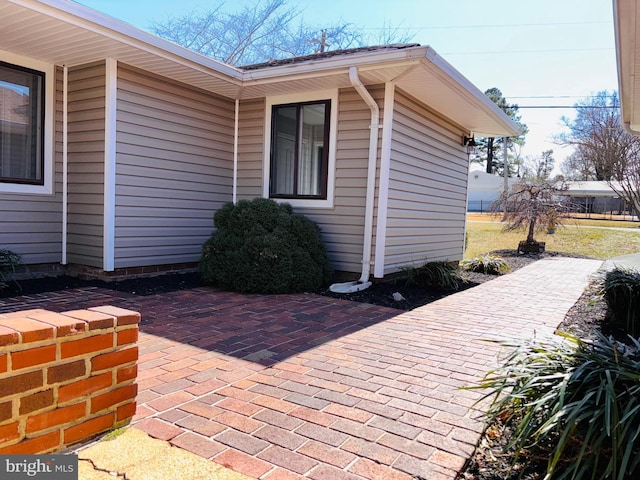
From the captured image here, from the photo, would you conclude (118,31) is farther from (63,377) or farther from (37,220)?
(63,377)

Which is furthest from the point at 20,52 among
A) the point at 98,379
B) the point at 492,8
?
the point at 492,8

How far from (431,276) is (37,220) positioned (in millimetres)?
5202

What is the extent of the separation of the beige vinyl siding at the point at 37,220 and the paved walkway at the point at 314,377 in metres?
1.10

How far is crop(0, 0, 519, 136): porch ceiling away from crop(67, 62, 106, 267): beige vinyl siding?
28 cm

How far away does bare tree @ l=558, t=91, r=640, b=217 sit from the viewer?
6430 millimetres

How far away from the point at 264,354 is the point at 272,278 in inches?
87.1

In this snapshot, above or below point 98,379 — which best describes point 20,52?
above

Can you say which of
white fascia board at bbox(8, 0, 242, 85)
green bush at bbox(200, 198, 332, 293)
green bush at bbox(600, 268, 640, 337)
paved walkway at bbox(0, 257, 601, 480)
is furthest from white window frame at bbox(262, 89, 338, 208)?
green bush at bbox(600, 268, 640, 337)

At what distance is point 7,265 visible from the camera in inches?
197

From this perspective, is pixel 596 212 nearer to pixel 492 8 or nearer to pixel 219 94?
pixel 492 8

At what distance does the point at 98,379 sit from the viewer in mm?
1856

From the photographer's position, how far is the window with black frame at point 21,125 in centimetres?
527

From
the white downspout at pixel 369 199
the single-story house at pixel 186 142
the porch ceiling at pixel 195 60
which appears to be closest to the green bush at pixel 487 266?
the single-story house at pixel 186 142

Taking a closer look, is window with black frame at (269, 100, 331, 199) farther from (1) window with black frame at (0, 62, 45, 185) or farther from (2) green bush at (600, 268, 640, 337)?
(2) green bush at (600, 268, 640, 337)
